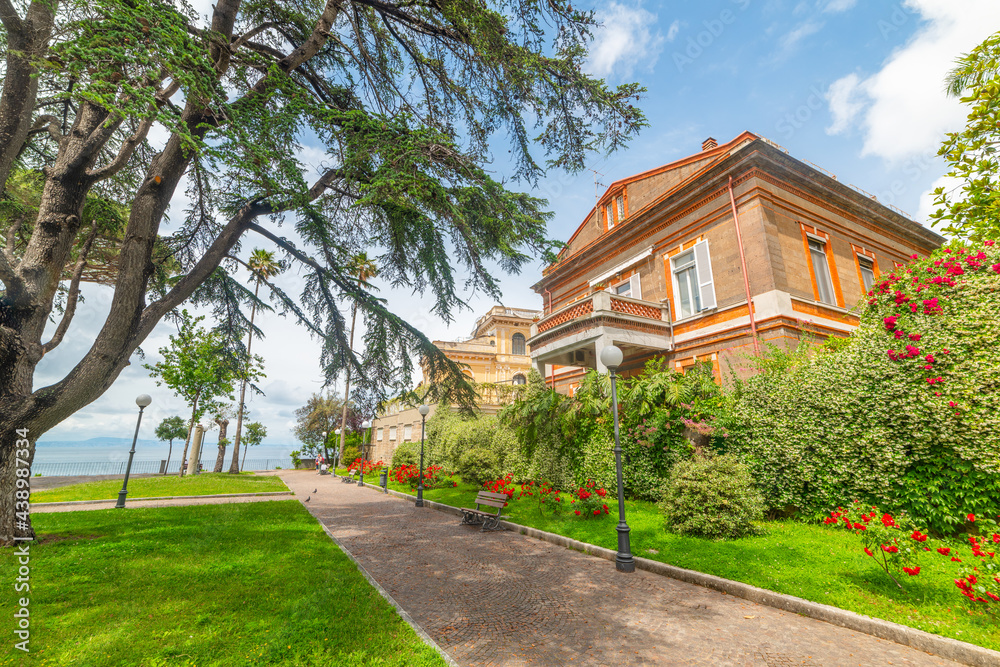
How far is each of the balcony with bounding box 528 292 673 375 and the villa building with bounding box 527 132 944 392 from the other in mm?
43

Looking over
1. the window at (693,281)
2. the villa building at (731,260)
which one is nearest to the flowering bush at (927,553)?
the villa building at (731,260)

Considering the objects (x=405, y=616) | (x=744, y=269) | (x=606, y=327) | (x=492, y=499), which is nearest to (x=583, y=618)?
(x=405, y=616)

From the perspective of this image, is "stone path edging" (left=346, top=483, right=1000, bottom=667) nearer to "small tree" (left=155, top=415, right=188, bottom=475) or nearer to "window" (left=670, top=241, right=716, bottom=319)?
"window" (left=670, top=241, right=716, bottom=319)

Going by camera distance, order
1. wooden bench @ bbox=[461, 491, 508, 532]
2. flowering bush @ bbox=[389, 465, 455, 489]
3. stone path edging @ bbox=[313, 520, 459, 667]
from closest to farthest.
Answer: stone path edging @ bbox=[313, 520, 459, 667] < wooden bench @ bbox=[461, 491, 508, 532] < flowering bush @ bbox=[389, 465, 455, 489]

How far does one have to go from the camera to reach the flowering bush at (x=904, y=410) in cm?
561

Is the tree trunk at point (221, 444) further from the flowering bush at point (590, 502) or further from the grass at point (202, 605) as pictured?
the flowering bush at point (590, 502)

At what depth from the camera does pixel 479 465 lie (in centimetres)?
1567

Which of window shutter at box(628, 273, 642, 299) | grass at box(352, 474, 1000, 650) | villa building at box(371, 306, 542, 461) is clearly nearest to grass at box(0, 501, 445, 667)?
grass at box(352, 474, 1000, 650)

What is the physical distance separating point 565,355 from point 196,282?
12207mm

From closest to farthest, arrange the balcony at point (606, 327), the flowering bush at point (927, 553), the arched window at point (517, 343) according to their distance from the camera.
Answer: the flowering bush at point (927, 553) → the balcony at point (606, 327) → the arched window at point (517, 343)

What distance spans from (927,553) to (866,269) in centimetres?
1294

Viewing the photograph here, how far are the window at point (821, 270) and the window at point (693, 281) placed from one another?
124 inches

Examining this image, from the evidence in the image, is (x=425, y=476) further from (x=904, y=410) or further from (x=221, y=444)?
(x=221, y=444)

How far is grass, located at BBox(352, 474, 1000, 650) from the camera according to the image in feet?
13.1
